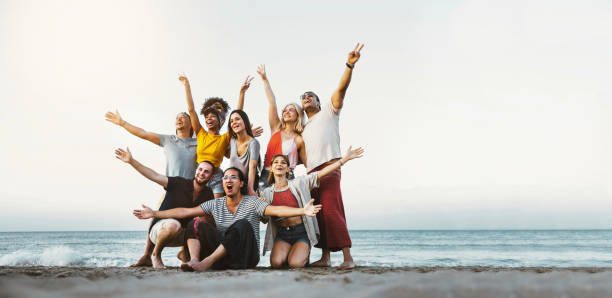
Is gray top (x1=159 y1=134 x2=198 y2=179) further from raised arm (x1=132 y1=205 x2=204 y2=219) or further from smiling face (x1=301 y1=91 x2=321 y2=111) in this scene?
smiling face (x1=301 y1=91 x2=321 y2=111)

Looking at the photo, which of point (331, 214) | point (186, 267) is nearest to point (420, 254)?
point (331, 214)

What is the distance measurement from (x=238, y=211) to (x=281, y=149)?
3.54ft

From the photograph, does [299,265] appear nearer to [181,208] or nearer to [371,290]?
[181,208]

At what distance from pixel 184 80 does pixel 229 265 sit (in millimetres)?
2855

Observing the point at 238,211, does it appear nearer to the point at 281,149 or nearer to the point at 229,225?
the point at 229,225

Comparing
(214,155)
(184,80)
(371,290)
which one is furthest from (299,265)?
(184,80)

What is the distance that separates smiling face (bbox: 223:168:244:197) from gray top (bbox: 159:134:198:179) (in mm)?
1162

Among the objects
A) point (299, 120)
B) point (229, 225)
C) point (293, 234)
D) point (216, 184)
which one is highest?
point (299, 120)

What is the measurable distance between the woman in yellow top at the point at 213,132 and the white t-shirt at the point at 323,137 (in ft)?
2.97

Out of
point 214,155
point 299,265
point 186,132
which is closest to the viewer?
point 299,265

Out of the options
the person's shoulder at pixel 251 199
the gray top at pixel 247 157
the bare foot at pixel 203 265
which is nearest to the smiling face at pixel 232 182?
the person's shoulder at pixel 251 199

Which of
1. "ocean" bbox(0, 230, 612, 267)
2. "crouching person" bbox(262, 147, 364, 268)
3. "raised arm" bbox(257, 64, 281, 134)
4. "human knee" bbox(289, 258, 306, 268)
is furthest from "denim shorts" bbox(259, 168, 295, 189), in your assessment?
"ocean" bbox(0, 230, 612, 267)

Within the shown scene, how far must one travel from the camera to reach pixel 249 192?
15.9ft

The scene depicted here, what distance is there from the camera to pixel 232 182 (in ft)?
14.5
